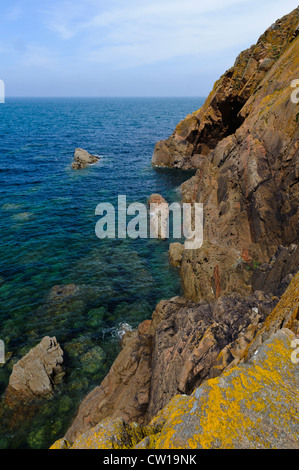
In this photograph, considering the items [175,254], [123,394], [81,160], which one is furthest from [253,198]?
[81,160]

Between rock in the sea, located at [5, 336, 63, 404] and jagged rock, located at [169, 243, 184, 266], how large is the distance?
15.0 metres

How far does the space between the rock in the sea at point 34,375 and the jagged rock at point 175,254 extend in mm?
15007

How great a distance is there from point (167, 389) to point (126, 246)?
22.4 metres

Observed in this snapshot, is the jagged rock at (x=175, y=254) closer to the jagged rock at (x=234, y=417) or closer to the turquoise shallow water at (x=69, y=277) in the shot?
the turquoise shallow water at (x=69, y=277)

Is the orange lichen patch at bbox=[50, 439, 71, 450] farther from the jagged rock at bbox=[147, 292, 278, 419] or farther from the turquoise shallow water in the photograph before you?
the turquoise shallow water

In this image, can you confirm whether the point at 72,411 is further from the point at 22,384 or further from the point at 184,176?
the point at 184,176

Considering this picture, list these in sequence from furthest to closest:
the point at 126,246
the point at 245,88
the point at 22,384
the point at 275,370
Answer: the point at 245,88 → the point at 126,246 → the point at 22,384 → the point at 275,370

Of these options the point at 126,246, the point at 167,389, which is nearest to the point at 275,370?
the point at 167,389

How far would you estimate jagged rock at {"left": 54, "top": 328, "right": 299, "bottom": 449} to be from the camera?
4.70 metres

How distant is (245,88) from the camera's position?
37.2m

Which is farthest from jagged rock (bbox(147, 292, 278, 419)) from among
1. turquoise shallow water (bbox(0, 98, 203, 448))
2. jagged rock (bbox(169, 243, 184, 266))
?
jagged rock (bbox(169, 243, 184, 266))

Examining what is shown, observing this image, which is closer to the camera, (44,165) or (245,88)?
(245,88)

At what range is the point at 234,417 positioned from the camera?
5.00 metres
